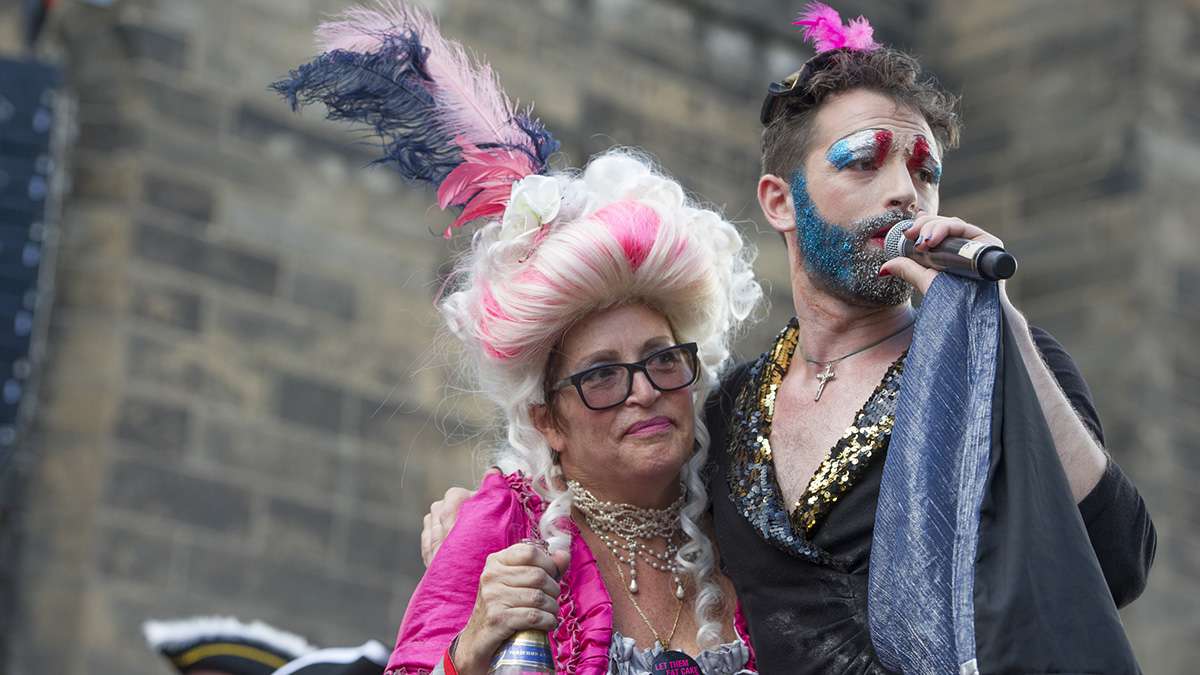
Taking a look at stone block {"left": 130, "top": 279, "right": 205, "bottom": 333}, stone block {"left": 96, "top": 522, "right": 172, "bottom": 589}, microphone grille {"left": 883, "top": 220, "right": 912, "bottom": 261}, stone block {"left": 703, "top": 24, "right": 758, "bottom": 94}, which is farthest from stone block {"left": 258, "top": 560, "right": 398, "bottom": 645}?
microphone grille {"left": 883, "top": 220, "right": 912, "bottom": 261}

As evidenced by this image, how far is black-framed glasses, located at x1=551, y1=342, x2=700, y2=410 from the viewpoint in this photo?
3.78 m

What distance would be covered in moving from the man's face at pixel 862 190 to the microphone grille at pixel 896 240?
10cm

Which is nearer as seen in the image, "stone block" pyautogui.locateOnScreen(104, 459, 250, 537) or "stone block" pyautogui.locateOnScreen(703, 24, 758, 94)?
"stone block" pyautogui.locateOnScreen(104, 459, 250, 537)

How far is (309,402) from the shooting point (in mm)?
7617

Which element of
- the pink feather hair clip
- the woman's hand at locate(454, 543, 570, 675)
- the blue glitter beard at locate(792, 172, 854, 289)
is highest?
the pink feather hair clip

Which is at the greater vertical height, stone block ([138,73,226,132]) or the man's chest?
stone block ([138,73,226,132])

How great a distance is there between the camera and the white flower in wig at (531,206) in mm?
3904

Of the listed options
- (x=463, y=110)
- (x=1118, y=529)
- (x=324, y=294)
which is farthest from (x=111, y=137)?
(x=1118, y=529)

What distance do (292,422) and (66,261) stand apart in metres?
0.97

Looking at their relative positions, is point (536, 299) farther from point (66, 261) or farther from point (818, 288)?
point (66, 261)

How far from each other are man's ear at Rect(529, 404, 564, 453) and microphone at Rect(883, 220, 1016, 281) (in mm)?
783

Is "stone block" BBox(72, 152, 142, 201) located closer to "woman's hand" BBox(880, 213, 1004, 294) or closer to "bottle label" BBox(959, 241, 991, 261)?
"woman's hand" BBox(880, 213, 1004, 294)

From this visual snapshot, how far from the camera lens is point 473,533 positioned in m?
3.79

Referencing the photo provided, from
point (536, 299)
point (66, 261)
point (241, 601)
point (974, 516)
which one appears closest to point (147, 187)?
point (66, 261)
